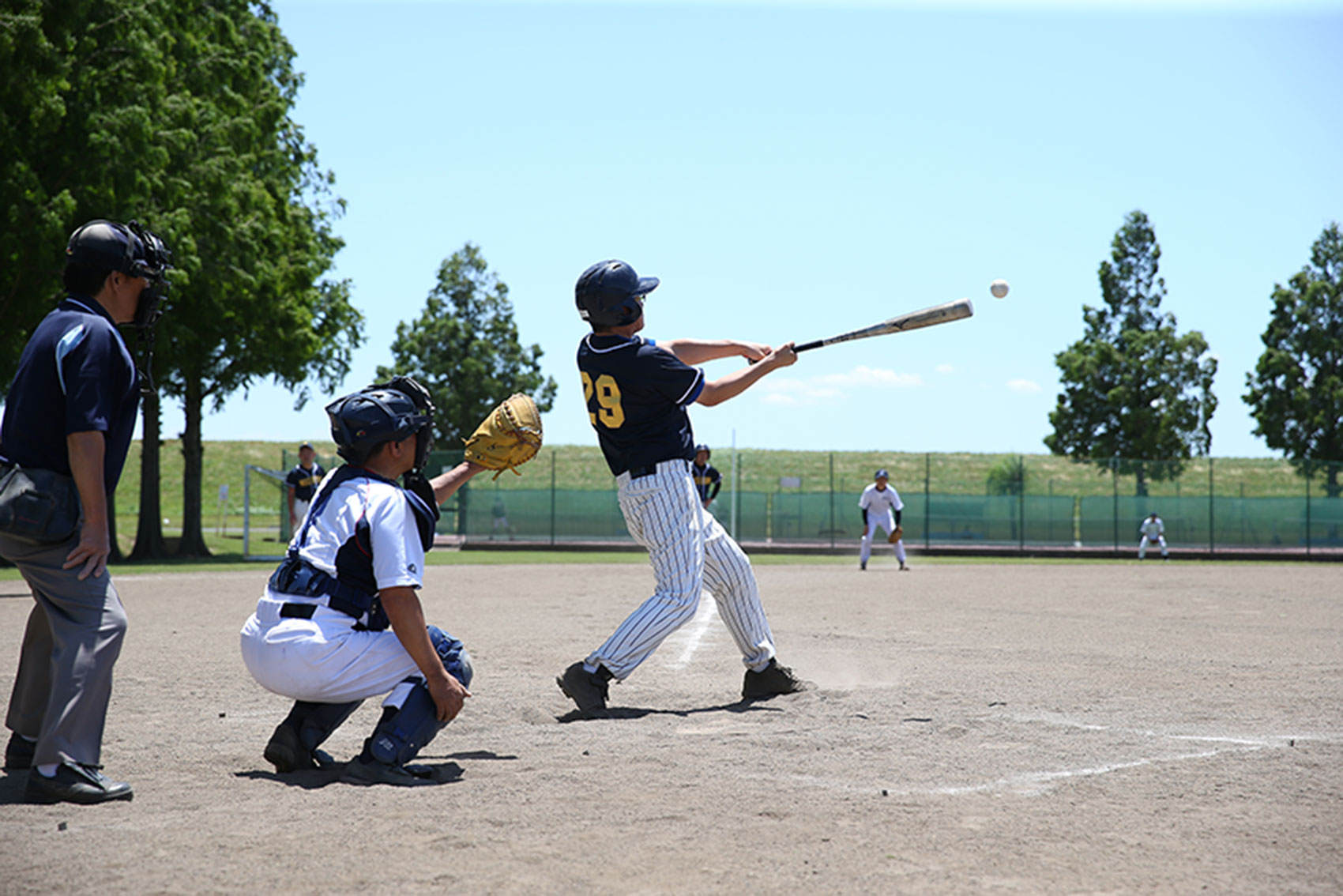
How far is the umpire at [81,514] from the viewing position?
150 inches

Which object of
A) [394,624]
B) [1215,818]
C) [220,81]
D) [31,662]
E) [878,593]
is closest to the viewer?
[1215,818]

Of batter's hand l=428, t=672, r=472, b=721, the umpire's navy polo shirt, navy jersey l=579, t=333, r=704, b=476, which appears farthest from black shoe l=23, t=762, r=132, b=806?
Result: navy jersey l=579, t=333, r=704, b=476

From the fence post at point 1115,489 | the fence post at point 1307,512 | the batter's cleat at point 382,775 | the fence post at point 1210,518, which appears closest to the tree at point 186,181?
the batter's cleat at point 382,775

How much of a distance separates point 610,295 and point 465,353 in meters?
42.6

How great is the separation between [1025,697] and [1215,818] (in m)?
2.54

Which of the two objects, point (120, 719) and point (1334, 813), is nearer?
point (1334, 813)

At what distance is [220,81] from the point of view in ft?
80.7

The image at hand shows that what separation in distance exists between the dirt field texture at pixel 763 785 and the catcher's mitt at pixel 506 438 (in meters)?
1.17

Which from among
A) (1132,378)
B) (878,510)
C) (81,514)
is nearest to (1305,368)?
(1132,378)

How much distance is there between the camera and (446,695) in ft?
13.4

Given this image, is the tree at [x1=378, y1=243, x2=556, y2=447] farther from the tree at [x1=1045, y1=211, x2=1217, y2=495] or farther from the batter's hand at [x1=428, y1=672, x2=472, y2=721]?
the batter's hand at [x1=428, y1=672, x2=472, y2=721]

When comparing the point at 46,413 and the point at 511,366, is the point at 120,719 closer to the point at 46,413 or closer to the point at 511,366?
the point at 46,413

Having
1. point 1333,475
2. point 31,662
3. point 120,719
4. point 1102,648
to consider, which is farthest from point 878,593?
point 1333,475

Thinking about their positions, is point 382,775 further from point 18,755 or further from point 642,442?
point 642,442
